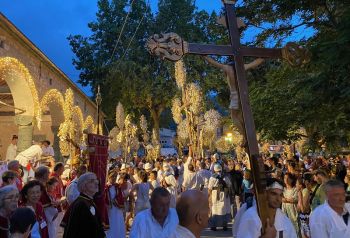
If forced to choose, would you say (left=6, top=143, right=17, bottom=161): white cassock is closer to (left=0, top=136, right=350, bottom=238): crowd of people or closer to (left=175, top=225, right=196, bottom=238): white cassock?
(left=0, top=136, right=350, bottom=238): crowd of people

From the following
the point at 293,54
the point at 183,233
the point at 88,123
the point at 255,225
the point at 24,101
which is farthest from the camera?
the point at 88,123

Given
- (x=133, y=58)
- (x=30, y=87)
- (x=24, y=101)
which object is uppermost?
(x=133, y=58)

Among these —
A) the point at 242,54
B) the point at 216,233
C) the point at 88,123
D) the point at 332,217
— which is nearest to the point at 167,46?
the point at 242,54

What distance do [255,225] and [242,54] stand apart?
171 cm

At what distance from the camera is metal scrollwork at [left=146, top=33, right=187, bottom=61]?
386 centimetres

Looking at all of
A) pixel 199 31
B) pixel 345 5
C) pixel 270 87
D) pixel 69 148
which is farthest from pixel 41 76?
pixel 199 31

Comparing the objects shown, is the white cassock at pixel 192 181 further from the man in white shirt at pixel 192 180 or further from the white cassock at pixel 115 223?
the white cassock at pixel 115 223

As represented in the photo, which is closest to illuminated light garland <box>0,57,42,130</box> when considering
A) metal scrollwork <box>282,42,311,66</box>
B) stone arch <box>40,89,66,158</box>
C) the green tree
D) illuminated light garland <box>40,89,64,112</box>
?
illuminated light garland <box>40,89,64,112</box>

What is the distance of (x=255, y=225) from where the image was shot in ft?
11.8

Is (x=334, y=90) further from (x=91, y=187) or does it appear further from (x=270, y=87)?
(x=91, y=187)

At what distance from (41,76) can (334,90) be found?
41.0 ft

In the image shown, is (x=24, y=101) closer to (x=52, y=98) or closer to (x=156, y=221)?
(x=52, y=98)

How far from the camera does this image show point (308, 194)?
860 cm

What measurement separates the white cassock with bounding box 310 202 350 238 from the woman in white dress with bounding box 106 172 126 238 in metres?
4.96
